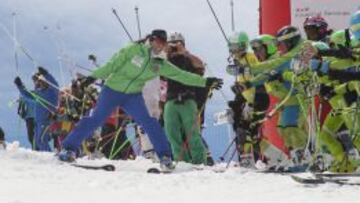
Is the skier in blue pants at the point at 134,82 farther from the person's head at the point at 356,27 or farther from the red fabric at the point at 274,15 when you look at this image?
the red fabric at the point at 274,15

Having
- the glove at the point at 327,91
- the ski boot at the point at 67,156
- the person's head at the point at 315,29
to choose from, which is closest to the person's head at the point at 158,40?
the ski boot at the point at 67,156

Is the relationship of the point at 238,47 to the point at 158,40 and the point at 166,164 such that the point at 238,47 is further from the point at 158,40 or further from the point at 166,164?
the point at 166,164

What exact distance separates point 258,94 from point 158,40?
163 centimetres

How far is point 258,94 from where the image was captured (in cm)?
998

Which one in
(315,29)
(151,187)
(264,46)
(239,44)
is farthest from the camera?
(239,44)

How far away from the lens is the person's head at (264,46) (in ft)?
32.6

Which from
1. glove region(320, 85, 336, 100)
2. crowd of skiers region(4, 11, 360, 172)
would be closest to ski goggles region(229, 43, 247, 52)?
crowd of skiers region(4, 11, 360, 172)

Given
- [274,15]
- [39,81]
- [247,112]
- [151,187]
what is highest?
[274,15]

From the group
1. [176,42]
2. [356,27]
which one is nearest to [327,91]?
[356,27]

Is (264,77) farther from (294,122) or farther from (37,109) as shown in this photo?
(37,109)

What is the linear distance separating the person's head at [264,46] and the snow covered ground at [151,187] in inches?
78.4

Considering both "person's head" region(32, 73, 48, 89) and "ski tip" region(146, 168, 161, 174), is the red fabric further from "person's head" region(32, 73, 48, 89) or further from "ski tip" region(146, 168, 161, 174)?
Answer: "ski tip" region(146, 168, 161, 174)

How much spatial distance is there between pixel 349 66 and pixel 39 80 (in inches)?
323

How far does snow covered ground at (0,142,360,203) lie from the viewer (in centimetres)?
610
